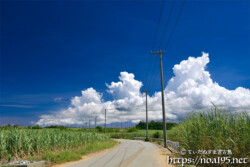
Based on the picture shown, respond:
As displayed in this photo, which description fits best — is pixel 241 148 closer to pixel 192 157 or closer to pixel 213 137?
pixel 213 137

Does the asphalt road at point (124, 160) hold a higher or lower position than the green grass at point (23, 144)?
lower

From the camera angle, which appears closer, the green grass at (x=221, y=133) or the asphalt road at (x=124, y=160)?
the green grass at (x=221, y=133)

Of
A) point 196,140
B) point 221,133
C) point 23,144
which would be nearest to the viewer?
point 221,133

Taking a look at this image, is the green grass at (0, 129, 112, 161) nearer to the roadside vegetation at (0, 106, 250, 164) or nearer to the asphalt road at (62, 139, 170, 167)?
the roadside vegetation at (0, 106, 250, 164)

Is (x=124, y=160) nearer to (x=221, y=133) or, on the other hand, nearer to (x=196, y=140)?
(x=196, y=140)

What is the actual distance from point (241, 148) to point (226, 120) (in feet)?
5.34

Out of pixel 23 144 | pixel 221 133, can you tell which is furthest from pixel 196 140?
pixel 23 144

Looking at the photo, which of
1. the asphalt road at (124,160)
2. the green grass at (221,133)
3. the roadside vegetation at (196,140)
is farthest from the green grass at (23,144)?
the green grass at (221,133)

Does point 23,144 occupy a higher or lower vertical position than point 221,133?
lower

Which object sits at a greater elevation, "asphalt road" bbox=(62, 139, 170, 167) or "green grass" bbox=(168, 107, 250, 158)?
"green grass" bbox=(168, 107, 250, 158)

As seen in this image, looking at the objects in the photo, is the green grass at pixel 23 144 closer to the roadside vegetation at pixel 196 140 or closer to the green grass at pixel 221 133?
the roadside vegetation at pixel 196 140

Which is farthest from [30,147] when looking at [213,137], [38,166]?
[213,137]

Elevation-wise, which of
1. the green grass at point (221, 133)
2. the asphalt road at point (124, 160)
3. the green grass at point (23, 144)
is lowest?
the asphalt road at point (124, 160)

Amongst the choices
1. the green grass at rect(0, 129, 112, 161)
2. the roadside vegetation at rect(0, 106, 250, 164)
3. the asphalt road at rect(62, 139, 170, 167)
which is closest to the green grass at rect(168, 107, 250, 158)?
the roadside vegetation at rect(0, 106, 250, 164)
